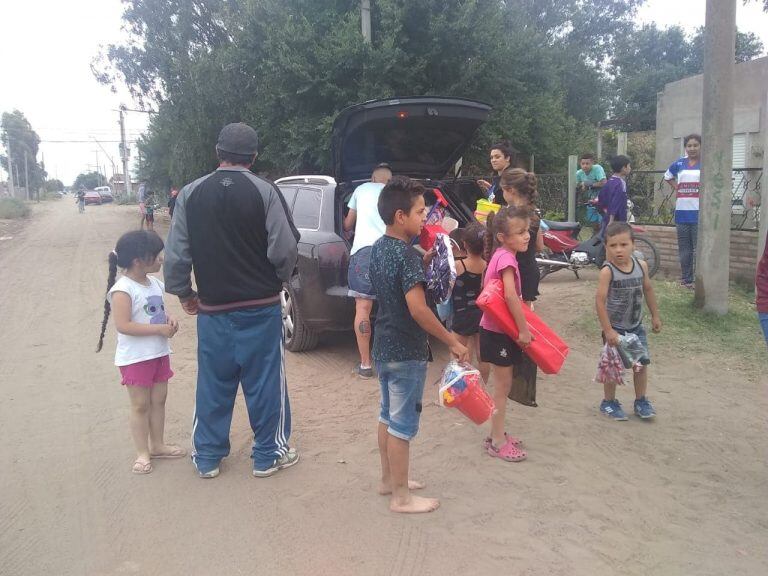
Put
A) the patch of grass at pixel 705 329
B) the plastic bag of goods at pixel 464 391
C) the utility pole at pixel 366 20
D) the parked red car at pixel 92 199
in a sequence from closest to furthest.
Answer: the plastic bag of goods at pixel 464 391 → the patch of grass at pixel 705 329 → the utility pole at pixel 366 20 → the parked red car at pixel 92 199

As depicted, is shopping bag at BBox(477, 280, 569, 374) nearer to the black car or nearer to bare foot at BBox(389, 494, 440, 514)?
bare foot at BBox(389, 494, 440, 514)

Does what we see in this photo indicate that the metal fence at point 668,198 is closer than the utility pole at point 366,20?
Yes

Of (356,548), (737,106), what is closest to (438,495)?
(356,548)

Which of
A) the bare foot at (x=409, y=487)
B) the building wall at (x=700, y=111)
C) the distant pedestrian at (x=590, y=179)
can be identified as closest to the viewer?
the bare foot at (x=409, y=487)

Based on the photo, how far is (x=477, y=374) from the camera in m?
3.22

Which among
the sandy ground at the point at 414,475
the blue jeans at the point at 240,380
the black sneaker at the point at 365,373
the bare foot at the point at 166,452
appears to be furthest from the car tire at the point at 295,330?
the blue jeans at the point at 240,380

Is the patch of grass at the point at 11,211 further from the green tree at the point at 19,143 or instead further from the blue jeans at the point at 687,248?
the green tree at the point at 19,143

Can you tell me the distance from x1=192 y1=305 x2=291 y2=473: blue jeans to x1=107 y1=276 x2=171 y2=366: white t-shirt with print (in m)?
0.28

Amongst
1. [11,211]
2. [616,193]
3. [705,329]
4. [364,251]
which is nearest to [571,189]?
[616,193]

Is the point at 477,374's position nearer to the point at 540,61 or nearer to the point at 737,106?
the point at 540,61

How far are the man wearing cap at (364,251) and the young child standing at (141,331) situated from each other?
172 cm

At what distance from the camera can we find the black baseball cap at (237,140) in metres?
3.64

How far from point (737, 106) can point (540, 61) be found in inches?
176

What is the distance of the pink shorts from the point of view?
378cm
